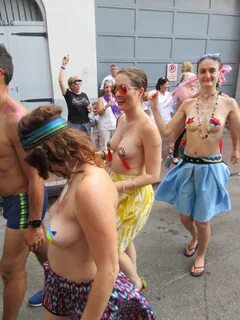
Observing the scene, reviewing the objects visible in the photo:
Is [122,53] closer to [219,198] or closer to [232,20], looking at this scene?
[232,20]

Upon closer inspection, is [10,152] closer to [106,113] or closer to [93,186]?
→ [93,186]

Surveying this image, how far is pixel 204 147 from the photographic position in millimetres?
2453

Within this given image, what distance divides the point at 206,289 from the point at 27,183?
5.69 ft

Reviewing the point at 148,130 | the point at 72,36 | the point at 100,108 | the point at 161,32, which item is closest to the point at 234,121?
the point at 148,130

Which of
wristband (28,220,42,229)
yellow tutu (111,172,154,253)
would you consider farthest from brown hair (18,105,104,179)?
yellow tutu (111,172,154,253)

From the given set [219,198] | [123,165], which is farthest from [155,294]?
[123,165]

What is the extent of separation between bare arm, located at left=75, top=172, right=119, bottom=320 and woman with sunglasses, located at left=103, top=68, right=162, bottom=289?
2.77 ft

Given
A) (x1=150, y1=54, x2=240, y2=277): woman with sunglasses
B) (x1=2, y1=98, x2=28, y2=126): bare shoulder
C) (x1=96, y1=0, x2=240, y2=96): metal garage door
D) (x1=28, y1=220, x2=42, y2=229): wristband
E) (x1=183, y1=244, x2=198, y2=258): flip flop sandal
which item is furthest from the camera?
(x1=96, y1=0, x2=240, y2=96): metal garage door

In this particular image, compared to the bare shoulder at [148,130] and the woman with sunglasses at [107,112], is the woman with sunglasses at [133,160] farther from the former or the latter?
the woman with sunglasses at [107,112]

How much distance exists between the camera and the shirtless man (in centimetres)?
167

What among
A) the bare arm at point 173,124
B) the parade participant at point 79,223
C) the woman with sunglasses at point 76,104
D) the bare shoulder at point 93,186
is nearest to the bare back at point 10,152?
the parade participant at point 79,223

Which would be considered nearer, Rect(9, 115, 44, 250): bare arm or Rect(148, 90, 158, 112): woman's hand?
Rect(9, 115, 44, 250): bare arm

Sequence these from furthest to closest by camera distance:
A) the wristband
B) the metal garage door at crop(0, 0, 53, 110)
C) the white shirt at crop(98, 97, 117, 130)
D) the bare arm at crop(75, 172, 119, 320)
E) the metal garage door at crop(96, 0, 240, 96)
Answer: the metal garage door at crop(96, 0, 240, 96) → the metal garage door at crop(0, 0, 53, 110) → the white shirt at crop(98, 97, 117, 130) → the wristband → the bare arm at crop(75, 172, 119, 320)

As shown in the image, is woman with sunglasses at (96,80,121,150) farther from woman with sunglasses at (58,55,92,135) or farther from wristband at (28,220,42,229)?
wristband at (28,220,42,229)
